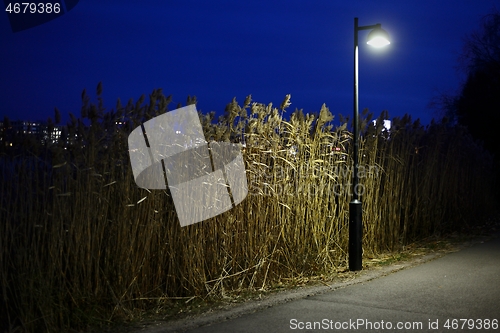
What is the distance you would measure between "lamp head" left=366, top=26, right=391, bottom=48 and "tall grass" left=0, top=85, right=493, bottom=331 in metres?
1.32

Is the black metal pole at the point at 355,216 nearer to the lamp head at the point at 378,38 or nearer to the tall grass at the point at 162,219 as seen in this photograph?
the lamp head at the point at 378,38

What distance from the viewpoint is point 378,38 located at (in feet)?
29.3

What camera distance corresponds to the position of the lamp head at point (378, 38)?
351 inches

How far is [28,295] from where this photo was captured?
5.93 meters

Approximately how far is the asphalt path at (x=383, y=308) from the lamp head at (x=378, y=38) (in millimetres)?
3464

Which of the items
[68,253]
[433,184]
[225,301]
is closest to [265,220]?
[225,301]

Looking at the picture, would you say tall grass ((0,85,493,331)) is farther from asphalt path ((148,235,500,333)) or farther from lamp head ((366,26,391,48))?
lamp head ((366,26,391,48))

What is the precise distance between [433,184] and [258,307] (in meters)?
6.90

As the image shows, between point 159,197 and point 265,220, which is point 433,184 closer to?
point 265,220

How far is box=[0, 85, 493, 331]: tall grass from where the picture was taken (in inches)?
239
